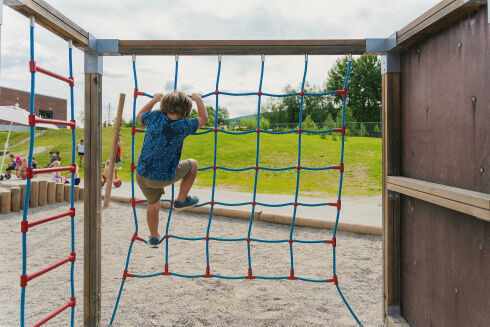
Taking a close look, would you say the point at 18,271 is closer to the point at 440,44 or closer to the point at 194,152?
the point at 440,44

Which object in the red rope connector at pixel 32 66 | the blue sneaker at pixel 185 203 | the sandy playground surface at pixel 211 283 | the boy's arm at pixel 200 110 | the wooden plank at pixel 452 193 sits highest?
the red rope connector at pixel 32 66

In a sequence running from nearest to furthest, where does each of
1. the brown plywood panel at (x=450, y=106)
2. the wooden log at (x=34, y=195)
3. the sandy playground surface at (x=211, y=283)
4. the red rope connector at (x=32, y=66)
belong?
1. the brown plywood panel at (x=450, y=106)
2. the red rope connector at (x=32, y=66)
3. the sandy playground surface at (x=211, y=283)
4. the wooden log at (x=34, y=195)

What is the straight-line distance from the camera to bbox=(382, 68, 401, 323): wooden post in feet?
7.93

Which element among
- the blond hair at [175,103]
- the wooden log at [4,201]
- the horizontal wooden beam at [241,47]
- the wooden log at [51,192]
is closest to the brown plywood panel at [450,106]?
the horizontal wooden beam at [241,47]

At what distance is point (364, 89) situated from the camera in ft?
134

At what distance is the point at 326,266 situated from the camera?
12.3 ft

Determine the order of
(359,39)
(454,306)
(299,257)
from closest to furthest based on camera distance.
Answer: (454,306) < (359,39) < (299,257)

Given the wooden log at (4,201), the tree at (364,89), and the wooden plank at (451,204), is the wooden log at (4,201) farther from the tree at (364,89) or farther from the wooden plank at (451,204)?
the tree at (364,89)

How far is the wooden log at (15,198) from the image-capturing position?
6.25 meters

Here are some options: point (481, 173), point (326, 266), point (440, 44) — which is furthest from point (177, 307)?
point (440, 44)

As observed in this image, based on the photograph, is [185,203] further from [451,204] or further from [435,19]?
[435,19]

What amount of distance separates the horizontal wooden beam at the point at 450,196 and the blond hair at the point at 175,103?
1.44m

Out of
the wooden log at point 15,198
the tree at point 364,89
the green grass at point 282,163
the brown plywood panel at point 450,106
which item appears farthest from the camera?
the tree at point 364,89

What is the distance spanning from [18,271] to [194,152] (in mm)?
13043
